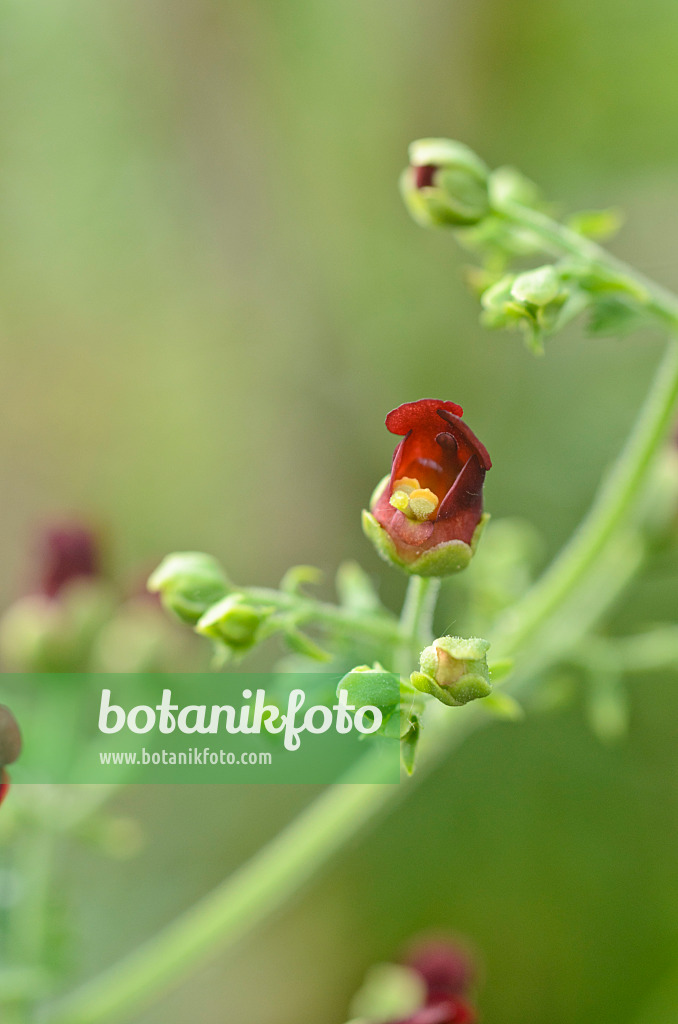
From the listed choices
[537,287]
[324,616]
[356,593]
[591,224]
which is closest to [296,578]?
[324,616]

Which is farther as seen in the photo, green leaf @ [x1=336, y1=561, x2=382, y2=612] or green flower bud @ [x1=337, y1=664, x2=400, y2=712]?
green leaf @ [x1=336, y1=561, x2=382, y2=612]

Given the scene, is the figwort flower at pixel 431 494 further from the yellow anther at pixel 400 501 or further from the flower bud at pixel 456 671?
the flower bud at pixel 456 671

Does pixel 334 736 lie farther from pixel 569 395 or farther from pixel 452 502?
pixel 569 395

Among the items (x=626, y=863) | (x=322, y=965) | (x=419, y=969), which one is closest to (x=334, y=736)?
(x=419, y=969)

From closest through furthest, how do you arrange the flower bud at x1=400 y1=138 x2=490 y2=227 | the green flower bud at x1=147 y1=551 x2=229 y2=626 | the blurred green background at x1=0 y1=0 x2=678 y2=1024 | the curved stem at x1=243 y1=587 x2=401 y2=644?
the curved stem at x1=243 y1=587 x2=401 y2=644
the green flower bud at x1=147 y1=551 x2=229 y2=626
the flower bud at x1=400 y1=138 x2=490 y2=227
the blurred green background at x1=0 y1=0 x2=678 y2=1024

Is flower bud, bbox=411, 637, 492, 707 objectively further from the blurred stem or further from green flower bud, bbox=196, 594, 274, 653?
green flower bud, bbox=196, 594, 274, 653

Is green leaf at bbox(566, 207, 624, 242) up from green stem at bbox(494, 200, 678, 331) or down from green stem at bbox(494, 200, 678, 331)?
up

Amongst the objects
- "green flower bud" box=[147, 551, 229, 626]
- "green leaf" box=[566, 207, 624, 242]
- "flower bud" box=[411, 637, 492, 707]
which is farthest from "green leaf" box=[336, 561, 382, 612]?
"green leaf" box=[566, 207, 624, 242]
